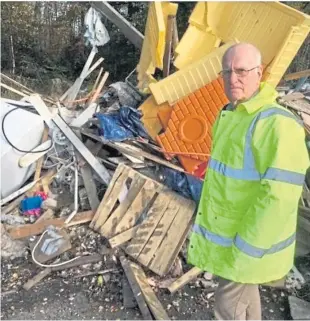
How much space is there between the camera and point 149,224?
467 centimetres

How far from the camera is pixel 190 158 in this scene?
5062 millimetres

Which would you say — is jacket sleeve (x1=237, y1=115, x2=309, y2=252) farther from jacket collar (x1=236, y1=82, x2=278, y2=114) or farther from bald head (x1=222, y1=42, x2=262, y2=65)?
bald head (x1=222, y1=42, x2=262, y2=65)

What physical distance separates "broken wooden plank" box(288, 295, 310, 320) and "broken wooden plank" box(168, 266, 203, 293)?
0.81m

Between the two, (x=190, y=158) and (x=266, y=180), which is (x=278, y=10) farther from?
(x=266, y=180)

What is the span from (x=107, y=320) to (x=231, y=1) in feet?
12.2

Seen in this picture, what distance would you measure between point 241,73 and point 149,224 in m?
2.63

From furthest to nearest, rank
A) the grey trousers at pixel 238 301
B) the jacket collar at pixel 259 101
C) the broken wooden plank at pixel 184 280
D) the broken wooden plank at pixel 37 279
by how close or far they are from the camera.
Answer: the broken wooden plank at pixel 37 279
the broken wooden plank at pixel 184 280
the grey trousers at pixel 238 301
the jacket collar at pixel 259 101

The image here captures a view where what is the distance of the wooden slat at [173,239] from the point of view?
Answer: 445 centimetres

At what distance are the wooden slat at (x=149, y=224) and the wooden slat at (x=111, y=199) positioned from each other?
1.33 ft

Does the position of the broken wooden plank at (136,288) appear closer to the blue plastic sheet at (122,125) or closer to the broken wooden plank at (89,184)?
the broken wooden plank at (89,184)

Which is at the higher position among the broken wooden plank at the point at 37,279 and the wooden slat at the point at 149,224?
the wooden slat at the point at 149,224

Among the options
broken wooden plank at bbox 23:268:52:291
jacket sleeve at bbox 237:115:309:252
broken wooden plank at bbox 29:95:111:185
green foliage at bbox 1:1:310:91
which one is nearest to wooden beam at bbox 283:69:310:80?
broken wooden plank at bbox 29:95:111:185

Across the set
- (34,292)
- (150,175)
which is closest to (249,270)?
(34,292)

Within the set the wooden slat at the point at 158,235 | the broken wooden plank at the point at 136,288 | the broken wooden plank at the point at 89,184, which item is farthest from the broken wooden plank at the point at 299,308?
the broken wooden plank at the point at 89,184
